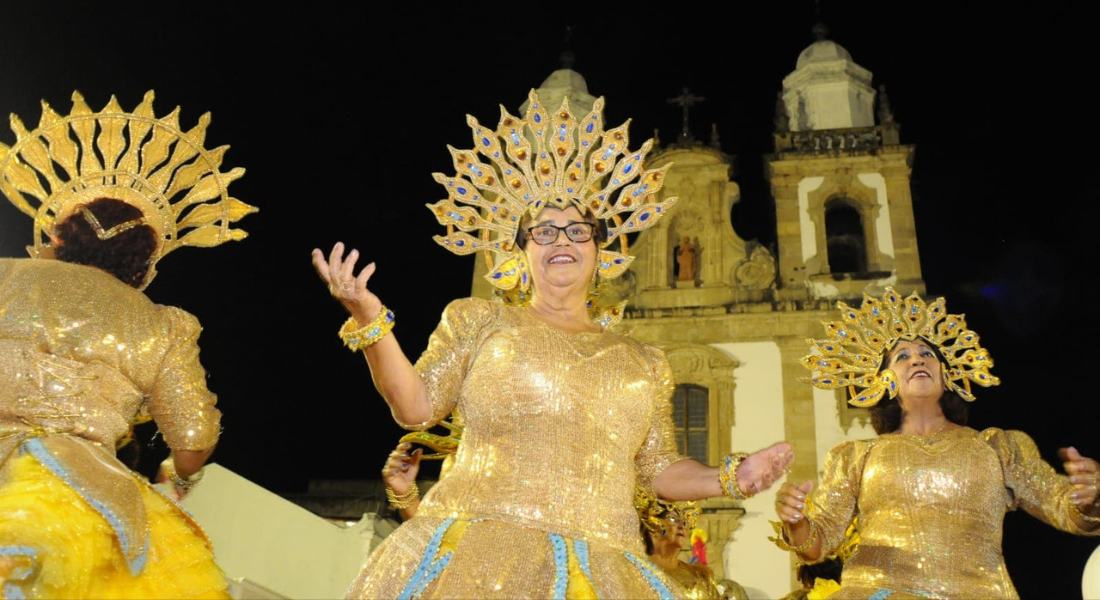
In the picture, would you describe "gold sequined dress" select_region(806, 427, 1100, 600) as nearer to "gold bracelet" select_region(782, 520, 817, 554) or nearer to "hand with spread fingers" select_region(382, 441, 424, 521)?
"gold bracelet" select_region(782, 520, 817, 554)

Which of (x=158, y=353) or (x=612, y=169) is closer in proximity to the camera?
(x=158, y=353)

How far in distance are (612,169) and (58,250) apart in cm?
229

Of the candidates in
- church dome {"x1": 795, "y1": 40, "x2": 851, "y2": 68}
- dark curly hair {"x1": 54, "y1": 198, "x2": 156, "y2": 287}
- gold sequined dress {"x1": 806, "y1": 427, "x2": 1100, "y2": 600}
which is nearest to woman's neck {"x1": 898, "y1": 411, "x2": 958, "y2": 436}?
gold sequined dress {"x1": 806, "y1": 427, "x2": 1100, "y2": 600}

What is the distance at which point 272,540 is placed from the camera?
12.3 m

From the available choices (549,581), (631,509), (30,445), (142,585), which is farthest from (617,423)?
(30,445)

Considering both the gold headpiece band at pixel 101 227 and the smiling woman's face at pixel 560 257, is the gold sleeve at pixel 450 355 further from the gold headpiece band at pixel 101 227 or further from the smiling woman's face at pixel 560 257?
the gold headpiece band at pixel 101 227

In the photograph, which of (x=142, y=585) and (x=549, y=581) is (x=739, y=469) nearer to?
(x=549, y=581)

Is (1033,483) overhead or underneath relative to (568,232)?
underneath

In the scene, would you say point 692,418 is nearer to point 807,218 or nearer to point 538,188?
point 807,218

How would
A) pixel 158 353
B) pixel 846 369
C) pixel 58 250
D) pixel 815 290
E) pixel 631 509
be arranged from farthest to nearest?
pixel 815 290
pixel 846 369
pixel 58 250
pixel 158 353
pixel 631 509

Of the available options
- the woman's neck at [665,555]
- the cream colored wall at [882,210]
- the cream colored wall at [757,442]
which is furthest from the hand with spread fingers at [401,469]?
the cream colored wall at [882,210]

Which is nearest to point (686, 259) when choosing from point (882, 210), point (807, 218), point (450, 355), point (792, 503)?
point (807, 218)

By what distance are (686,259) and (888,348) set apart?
15.1 metres

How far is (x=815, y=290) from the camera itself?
18.8 metres
